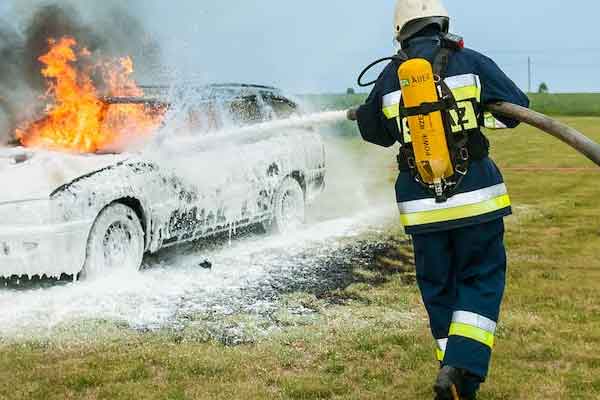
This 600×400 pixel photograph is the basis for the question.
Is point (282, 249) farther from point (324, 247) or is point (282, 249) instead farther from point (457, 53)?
point (457, 53)

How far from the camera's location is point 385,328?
227 inches

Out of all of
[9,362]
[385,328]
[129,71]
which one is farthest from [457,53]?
[129,71]

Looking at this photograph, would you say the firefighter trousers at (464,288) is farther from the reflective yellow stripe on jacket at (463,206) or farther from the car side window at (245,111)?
the car side window at (245,111)

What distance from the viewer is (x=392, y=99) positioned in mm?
4320

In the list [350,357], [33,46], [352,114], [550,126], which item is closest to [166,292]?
[350,357]

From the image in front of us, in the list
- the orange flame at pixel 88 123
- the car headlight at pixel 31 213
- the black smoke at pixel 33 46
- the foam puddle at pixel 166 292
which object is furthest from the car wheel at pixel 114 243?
the black smoke at pixel 33 46

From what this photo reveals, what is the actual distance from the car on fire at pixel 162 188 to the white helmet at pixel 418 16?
3.45 m

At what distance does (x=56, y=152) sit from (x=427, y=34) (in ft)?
14.8

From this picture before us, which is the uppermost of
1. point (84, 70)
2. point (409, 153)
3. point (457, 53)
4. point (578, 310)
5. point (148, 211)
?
point (84, 70)

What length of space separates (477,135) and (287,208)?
5650 millimetres

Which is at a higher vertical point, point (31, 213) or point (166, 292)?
point (31, 213)

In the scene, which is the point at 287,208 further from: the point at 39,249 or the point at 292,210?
the point at 39,249

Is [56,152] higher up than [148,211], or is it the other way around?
[56,152]

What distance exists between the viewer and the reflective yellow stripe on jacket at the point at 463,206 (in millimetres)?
4152
